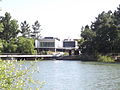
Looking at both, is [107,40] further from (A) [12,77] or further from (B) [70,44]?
(A) [12,77]

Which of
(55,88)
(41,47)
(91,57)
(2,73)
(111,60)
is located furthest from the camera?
(41,47)

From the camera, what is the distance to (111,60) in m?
63.0

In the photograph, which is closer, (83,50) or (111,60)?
(111,60)

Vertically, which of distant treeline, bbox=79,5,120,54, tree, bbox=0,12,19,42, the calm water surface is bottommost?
the calm water surface

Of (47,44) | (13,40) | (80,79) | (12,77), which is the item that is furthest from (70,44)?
(12,77)

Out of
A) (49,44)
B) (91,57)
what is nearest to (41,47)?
(49,44)

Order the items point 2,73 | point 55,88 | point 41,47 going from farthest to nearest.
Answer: point 41,47 < point 55,88 < point 2,73

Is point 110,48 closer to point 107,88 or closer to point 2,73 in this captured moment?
point 107,88

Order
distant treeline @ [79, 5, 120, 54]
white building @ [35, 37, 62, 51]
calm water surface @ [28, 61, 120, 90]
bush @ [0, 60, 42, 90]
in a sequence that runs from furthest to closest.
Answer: white building @ [35, 37, 62, 51], distant treeline @ [79, 5, 120, 54], calm water surface @ [28, 61, 120, 90], bush @ [0, 60, 42, 90]

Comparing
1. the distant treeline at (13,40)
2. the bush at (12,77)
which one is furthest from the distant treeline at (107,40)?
the bush at (12,77)

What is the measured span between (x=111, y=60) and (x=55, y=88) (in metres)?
42.4

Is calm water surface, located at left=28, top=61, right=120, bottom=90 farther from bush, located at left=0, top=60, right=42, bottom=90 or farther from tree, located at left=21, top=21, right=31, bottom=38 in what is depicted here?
tree, located at left=21, top=21, right=31, bottom=38

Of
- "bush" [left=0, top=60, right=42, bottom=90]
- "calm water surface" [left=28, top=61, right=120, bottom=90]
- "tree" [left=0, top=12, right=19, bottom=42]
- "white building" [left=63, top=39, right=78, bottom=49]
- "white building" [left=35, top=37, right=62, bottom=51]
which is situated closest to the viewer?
"bush" [left=0, top=60, right=42, bottom=90]

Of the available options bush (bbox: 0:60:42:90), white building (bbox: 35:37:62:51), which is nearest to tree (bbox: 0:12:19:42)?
white building (bbox: 35:37:62:51)
